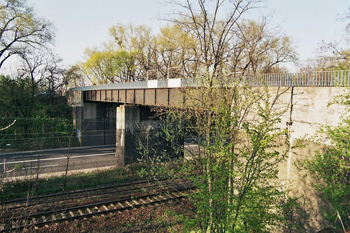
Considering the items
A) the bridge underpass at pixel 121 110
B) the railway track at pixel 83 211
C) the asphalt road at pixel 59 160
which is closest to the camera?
the railway track at pixel 83 211

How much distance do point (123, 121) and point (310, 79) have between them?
15045mm

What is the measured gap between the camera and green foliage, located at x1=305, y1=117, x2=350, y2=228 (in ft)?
21.7

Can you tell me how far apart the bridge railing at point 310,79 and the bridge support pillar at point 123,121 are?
12632mm

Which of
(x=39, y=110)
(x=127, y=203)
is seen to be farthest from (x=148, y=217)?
(x=39, y=110)

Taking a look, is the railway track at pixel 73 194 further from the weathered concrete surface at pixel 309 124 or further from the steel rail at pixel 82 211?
the weathered concrete surface at pixel 309 124

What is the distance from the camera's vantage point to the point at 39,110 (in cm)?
3158

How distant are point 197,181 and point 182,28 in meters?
8.82

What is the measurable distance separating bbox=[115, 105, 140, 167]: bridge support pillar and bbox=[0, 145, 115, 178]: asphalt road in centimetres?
131

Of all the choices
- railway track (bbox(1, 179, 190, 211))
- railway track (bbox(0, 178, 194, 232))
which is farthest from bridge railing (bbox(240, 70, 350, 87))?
railway track (bbox(1, 179, 190, 211))

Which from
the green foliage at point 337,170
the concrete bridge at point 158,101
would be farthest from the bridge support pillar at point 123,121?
the green foliage at point 337,170

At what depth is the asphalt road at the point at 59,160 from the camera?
19.1 meters

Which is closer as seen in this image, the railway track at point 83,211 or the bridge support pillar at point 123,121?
the railway track at point 83,211

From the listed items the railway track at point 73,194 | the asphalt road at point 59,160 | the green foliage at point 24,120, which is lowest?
the asphalt road at point 59,160

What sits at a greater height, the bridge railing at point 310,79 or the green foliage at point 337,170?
the bridge railing at point 310,79
